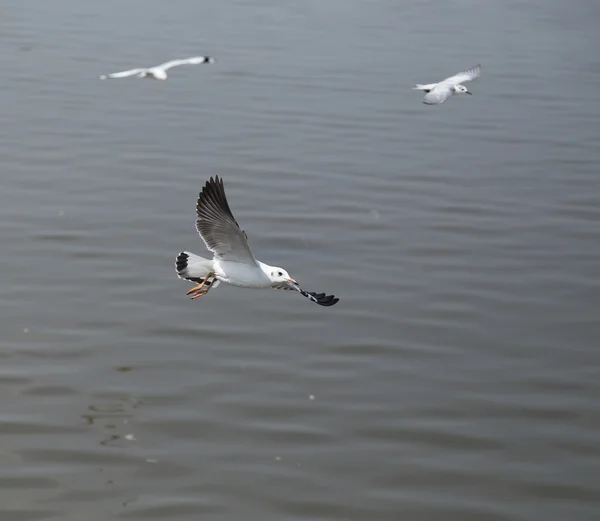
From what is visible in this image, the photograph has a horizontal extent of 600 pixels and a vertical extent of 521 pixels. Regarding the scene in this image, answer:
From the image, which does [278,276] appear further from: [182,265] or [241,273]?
[182,265]

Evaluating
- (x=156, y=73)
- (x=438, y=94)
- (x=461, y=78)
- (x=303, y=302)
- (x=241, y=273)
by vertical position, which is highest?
(x=156, y=73)

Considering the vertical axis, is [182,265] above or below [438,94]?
below

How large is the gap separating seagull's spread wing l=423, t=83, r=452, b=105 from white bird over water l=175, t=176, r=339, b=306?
7.55m

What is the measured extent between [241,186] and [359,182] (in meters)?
1.73

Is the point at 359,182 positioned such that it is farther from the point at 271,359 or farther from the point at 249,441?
Answer: the point at 249,441

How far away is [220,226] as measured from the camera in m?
10.4

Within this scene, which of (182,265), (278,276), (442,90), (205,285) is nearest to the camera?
(278,276)

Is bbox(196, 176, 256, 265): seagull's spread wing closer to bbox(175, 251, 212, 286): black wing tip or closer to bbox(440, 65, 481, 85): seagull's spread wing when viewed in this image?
bbox(175, 251, 212, 286): black wing tip

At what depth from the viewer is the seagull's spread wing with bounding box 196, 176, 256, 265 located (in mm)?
10195

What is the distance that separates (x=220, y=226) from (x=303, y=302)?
264cm

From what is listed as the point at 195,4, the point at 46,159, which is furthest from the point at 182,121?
the point at 195,4

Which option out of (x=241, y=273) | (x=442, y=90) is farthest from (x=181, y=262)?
(x=442, y=90)

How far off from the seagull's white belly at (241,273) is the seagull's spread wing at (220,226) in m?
0.04

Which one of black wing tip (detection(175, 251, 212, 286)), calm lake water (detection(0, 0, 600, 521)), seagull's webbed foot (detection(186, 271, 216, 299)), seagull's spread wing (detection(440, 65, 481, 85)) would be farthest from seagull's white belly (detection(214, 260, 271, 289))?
seagull's spread wing (detection(440, 65, 481, 85))
